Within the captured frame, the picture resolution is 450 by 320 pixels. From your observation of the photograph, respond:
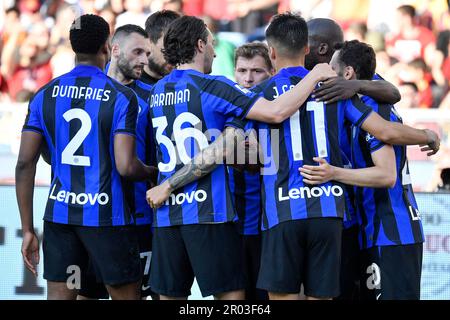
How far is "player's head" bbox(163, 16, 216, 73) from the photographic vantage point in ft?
15.4

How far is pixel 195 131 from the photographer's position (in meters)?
4.59

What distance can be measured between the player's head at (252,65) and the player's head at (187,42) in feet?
3.92

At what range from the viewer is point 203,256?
4.48 meters

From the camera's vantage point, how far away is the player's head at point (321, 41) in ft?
19.0

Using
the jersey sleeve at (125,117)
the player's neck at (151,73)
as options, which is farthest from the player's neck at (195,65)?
the player's neck at (151,73)

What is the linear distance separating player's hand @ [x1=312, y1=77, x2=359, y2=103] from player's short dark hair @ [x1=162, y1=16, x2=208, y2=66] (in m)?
0.77

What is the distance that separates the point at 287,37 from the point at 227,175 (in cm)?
90

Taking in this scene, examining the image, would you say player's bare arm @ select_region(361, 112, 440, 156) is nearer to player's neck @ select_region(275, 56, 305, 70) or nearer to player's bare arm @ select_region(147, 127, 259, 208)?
player's neck @ select_region(275, 56, 305, 70)

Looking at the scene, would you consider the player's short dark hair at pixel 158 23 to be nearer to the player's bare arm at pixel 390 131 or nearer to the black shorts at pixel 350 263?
the player's bare arm at pixel 390 131

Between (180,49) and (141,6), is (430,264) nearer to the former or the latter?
(180,49)

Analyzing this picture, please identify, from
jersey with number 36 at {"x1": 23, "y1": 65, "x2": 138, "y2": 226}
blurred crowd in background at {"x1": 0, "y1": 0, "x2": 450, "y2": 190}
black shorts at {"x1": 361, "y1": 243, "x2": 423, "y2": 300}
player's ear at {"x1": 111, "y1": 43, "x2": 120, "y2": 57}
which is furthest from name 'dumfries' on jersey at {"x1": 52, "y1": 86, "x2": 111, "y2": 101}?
blurred crowd in background at {"x1": 0, "y1": 0, "x2": 450, "y2": 190}

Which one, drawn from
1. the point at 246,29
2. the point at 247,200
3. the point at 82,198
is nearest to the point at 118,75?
the point at 82,198
